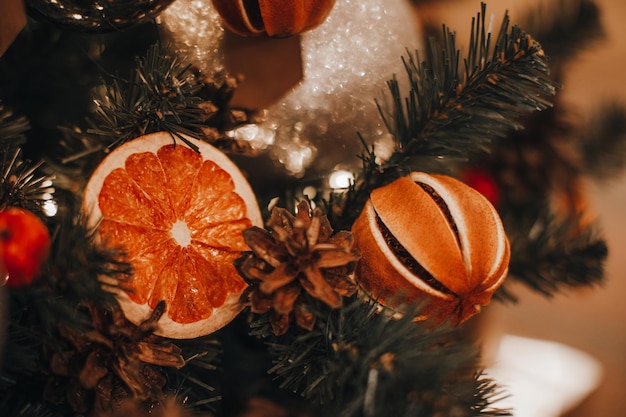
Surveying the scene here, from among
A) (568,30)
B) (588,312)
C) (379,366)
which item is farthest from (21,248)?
(588,312)

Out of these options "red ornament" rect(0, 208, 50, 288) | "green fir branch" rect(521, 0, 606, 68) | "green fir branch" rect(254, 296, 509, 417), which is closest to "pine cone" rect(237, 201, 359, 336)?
"green fir branch" rect(254, 296, 509, 417)

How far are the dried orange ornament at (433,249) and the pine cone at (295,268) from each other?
0.10 ft

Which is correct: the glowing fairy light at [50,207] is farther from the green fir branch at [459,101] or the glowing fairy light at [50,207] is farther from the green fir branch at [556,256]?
the green fir branch at [556,256]

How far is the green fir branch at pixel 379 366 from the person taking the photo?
0.32 metres

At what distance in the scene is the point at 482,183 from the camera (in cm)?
66

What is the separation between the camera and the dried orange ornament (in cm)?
39

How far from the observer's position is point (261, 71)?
0.57 m

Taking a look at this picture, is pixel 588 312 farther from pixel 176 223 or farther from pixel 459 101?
pixel 176 223

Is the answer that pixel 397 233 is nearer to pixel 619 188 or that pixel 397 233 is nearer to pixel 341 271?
pixel 341 271

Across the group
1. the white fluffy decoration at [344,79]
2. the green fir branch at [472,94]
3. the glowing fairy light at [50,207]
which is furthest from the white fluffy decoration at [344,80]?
the glowing fairy light at [50,207]

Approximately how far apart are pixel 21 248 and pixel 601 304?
941 millimetres

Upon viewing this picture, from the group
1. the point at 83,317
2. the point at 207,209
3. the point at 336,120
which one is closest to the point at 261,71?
the point at 336,120

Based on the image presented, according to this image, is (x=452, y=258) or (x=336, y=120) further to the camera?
(x=336, y=120)

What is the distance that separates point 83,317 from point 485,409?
0.29 m
